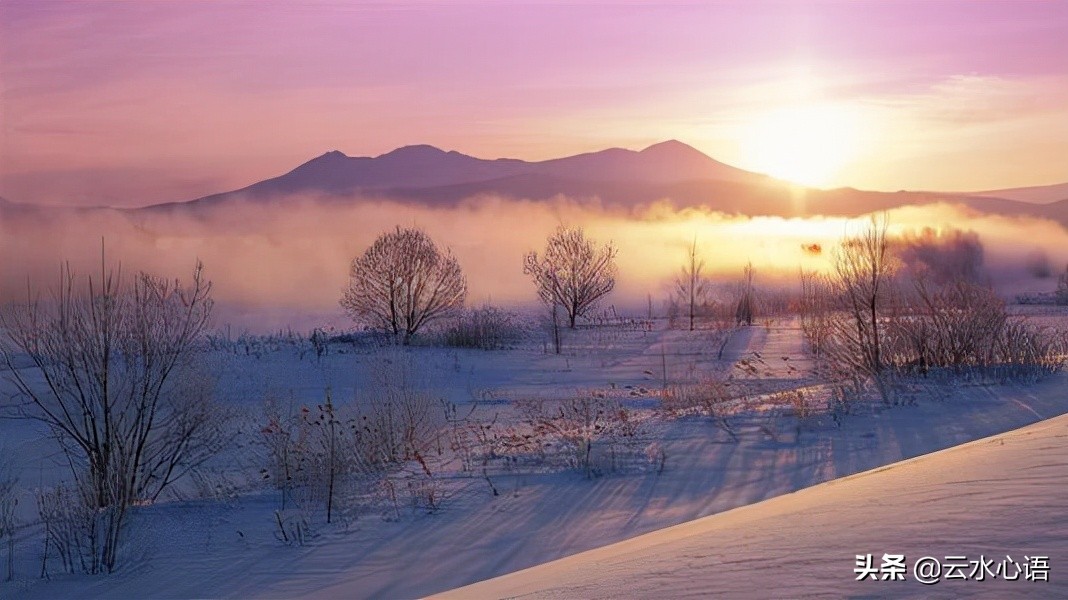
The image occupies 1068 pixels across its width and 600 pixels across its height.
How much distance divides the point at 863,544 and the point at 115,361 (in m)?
9.08

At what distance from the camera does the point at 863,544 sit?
3734 millimetres

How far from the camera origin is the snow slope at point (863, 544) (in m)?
3.18

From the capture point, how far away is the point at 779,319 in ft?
111

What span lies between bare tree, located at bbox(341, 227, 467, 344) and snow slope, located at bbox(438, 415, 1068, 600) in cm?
2823

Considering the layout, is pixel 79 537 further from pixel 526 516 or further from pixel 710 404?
pixel 710 404

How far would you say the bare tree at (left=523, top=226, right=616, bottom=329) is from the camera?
39.2 metres

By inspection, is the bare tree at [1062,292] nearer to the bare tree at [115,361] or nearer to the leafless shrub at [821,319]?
the leafless shrub at [821,319]

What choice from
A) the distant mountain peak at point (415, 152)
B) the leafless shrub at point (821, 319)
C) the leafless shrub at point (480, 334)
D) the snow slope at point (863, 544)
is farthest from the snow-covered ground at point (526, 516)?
the distant mountain peak at point (415, 152)

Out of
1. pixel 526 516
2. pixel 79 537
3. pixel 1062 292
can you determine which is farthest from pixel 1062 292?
pixel 79 537

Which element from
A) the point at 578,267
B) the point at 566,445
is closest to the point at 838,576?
the point at 566,445

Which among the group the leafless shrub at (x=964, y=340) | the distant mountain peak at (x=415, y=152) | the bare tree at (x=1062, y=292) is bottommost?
the bare tree at (x=1062, y=292)

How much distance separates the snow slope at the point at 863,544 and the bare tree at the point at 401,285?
1112 inches

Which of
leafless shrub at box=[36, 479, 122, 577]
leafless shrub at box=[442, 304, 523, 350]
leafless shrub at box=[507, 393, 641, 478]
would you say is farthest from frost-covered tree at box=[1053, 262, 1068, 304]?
leafless shrub at box=[36, 479, 122, 577]

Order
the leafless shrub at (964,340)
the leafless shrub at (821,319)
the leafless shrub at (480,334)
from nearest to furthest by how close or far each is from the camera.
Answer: the leafless shrub at (964,340)
the leafless shrub at (821,319)
the leafless shrub at (480,334)
